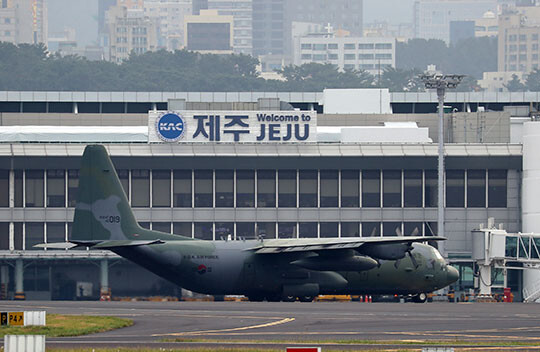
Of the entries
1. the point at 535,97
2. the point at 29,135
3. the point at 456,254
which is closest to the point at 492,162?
the point at 456,254

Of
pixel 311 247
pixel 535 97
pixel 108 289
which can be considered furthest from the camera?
pixel 535 97

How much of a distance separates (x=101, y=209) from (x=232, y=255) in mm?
8266

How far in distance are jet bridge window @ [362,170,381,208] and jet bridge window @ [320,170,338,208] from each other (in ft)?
7.89

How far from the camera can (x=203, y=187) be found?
104062 millimetres

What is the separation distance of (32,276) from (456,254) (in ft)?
118

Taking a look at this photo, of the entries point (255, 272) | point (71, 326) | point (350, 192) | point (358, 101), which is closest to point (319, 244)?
point (255, 272)

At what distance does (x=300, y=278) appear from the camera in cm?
7312

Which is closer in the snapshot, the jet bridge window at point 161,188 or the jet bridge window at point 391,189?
the jet bridge window at point 161,188

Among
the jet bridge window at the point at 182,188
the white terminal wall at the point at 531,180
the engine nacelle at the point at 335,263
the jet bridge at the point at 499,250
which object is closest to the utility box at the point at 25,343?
the engine nacelle at the point at 335,263

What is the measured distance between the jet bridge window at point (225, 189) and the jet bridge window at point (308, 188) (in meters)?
6.00

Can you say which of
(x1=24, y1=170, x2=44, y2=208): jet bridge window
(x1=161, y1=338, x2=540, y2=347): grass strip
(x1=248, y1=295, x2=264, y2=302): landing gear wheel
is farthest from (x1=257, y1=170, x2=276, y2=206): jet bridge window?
(x1=161, y1=338, x2=540, y2=347): grass strip

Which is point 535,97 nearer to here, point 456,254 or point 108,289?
point 456,254

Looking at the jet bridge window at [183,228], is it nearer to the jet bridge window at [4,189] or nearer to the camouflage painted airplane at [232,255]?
the jet bridge window at [4,189]

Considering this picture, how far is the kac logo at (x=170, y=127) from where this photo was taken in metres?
103
